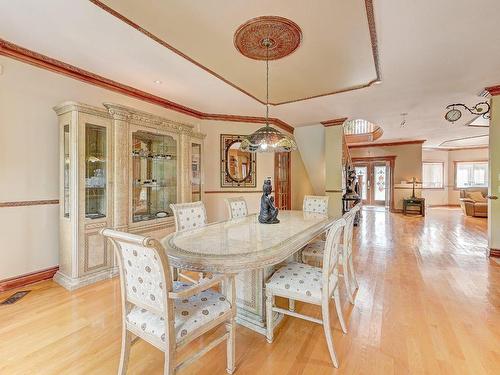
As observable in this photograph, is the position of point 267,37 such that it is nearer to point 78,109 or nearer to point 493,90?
point 78,109

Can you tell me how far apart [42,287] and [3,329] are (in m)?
0.77

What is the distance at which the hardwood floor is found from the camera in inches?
63.7

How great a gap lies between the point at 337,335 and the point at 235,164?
3630 millimetres

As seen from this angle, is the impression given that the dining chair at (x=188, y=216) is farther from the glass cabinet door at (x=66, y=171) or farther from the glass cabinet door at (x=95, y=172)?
the glass cabinet door at (x=66, y=171)

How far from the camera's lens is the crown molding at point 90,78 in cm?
252

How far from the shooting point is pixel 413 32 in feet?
7.36

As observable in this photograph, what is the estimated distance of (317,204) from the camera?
3643 mm

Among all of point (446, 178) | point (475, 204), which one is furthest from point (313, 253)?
point (446, 178)

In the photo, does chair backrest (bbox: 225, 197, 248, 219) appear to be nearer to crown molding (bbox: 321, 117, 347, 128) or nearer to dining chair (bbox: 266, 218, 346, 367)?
dining chair (bbox: 266, 218, 346, 367)

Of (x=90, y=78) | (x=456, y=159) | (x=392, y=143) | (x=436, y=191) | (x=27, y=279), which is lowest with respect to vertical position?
(x=27, y=279)

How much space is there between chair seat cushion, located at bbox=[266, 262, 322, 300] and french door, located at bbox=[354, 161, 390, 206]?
9.05 metres

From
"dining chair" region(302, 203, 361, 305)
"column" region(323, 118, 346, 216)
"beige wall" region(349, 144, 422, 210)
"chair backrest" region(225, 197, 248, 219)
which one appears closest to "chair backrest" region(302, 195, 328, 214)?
"dining chair" region(302, 203, 361, 305)

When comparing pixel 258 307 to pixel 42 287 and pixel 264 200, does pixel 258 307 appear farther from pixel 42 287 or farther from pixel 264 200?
pixel 42 287

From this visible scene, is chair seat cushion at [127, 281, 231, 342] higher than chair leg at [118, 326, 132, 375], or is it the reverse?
chair seat cushion at [127, 281, 231, 342]
